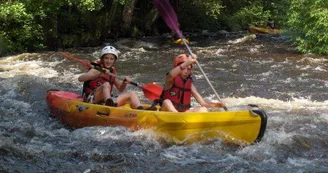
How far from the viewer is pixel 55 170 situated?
4.33 meters

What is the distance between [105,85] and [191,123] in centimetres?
142

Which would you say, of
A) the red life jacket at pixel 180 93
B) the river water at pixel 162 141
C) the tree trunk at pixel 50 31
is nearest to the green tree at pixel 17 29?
the tree trunk at pixel 50 31

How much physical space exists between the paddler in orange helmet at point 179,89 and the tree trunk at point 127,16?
11525 mm

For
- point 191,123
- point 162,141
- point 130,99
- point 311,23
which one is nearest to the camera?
point 191,123

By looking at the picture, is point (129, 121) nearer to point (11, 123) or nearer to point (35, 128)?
point (35, 128)

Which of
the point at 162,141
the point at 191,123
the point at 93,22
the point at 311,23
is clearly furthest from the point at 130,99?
the point at 93,22

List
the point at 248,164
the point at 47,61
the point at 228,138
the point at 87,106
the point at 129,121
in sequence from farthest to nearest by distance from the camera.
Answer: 1. the point at 47,61
2. the point at 87,106
3. the point at 129,121
4. the point at 228,138
5. the point at 248,164

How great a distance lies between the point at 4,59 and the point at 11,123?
261 inches

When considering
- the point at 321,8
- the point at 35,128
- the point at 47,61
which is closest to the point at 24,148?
the point at 35,128

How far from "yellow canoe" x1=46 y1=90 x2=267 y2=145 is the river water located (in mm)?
93

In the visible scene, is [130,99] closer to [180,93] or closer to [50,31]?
[180,93]

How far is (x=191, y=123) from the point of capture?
5133mm

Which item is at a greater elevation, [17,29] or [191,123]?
[17,29]

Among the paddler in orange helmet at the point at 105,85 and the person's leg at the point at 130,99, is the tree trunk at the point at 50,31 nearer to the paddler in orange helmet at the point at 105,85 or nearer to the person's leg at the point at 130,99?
the paddler in orange helmet at the point at 105,85
